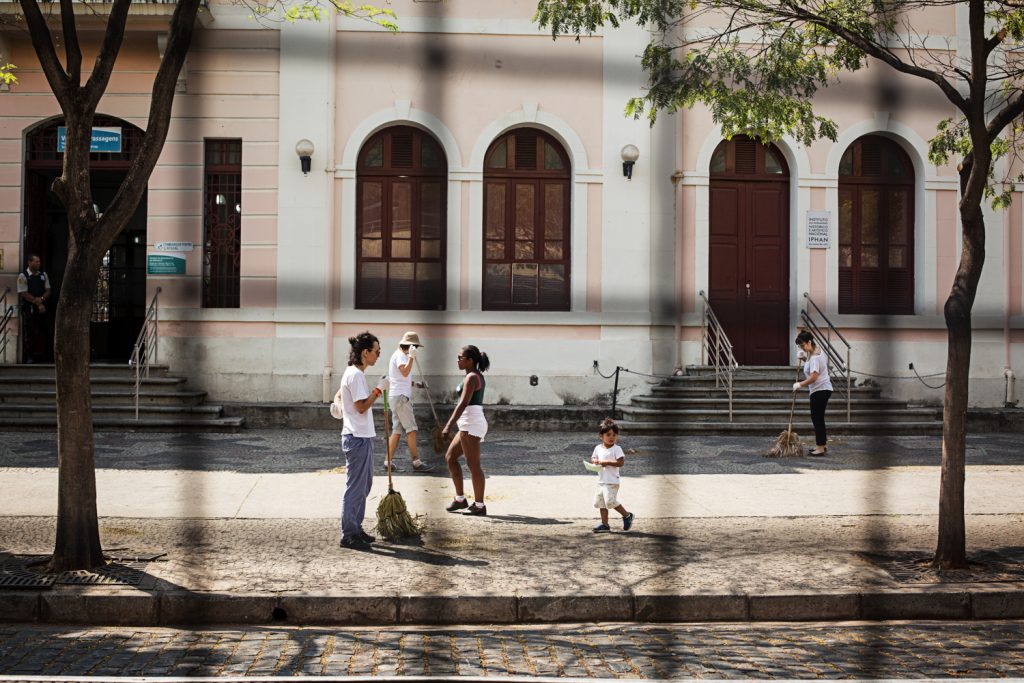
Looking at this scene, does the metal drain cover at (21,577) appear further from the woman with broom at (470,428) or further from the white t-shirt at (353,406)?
the woman with broom at (470,428)

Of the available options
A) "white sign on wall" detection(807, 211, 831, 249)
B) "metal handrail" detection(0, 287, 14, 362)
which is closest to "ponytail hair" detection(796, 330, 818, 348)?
"white sign on wall" detection(807, 211, 831, 249)

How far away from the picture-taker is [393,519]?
6.09 m

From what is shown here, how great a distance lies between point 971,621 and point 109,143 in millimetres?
10165

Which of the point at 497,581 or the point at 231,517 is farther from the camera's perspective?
the point at 231,517

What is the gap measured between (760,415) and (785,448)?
5.78 ft

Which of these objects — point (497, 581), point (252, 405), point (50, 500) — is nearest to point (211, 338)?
point (252, 405)

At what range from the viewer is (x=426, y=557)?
5.74 meters

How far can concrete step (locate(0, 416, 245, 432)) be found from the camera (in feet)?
35.2

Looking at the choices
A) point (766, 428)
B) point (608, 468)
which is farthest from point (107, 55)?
point (766, 428)

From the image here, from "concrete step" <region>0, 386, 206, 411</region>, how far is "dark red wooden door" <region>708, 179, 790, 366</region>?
5.77 metres

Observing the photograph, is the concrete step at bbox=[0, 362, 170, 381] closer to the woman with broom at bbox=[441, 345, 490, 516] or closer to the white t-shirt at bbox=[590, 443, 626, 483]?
the woman with broom at bbox=[441, 345, 490, 516]

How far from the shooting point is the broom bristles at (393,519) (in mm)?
6094

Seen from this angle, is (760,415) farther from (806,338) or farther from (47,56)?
(47,56)

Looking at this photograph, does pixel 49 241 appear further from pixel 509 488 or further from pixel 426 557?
pixel 426 557
